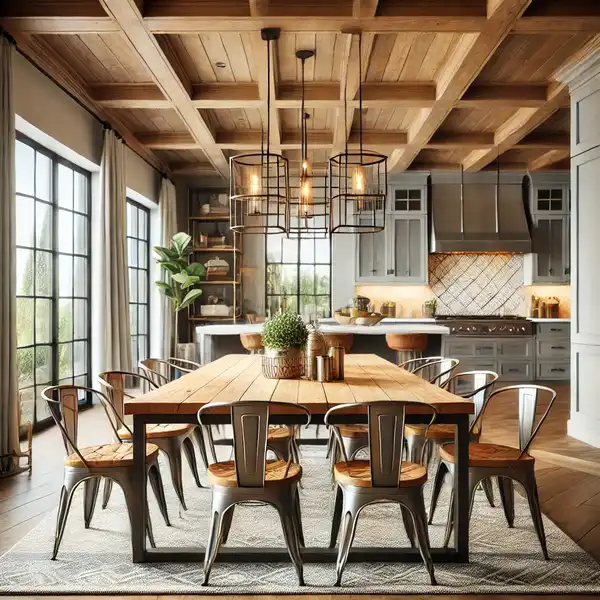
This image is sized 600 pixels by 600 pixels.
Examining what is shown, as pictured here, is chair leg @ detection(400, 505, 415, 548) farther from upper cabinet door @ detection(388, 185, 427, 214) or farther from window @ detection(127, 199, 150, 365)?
upper cabinet door @ detection(388, 185, 427, 214)

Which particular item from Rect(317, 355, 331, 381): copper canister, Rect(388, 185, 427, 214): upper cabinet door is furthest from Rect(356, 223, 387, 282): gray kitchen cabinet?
Rect(317, 355, 331, 381): copper canister

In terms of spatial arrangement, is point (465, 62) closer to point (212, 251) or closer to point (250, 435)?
point (250, 435)

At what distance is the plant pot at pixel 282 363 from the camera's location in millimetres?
3633

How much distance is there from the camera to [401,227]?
30.9 feet

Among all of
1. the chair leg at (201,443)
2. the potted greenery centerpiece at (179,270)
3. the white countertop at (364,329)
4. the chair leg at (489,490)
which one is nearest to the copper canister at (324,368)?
the chair leg at (489,490)

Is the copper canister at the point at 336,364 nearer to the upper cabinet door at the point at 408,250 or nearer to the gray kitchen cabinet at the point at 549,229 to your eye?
the upper cabinet door at the point at 408,250

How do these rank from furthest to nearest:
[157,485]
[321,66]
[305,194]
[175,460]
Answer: [321,66] < [305,194] < [175,460] < [157,485]

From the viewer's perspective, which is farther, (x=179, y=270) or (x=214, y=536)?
(x=179, y=270)

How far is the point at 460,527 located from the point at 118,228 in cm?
497

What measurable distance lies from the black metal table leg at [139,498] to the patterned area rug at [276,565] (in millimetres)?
77

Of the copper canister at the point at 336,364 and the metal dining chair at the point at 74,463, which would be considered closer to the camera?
the metal dining chair at the point at 74,463

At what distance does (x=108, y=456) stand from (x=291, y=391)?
891mm

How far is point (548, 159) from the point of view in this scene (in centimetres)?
874

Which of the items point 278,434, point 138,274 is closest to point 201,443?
point 278,434
